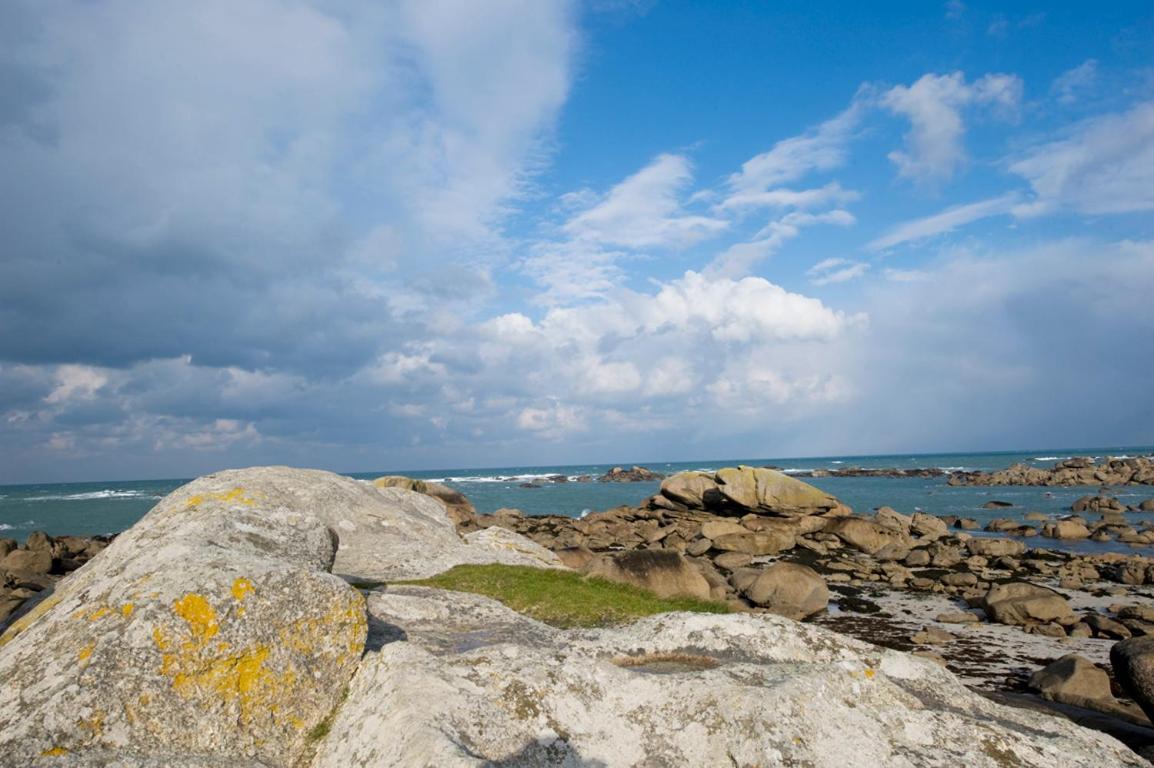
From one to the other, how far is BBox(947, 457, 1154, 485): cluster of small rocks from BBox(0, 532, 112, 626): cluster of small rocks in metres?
109

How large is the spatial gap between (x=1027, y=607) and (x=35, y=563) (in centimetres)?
4419

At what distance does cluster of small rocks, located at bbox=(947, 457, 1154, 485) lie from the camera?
311 feet

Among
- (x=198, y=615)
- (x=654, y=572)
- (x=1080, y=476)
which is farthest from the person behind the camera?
(x=1080, y=476)

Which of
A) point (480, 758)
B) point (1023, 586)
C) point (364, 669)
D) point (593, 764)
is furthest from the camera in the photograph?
point (1023, 586)

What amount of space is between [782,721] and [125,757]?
5.21 metres

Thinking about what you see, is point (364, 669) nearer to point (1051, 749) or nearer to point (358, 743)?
point (358, 743)

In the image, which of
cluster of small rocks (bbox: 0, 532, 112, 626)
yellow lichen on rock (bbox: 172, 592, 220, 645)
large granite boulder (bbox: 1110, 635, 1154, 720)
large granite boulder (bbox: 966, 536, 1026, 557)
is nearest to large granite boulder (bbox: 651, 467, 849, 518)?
large granite boulder (bbox: 966, 536, 1026, 557)

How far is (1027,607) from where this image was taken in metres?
23.5

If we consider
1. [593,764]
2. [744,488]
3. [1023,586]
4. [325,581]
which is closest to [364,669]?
[325,581]

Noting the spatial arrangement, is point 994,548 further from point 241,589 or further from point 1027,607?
point 241,589

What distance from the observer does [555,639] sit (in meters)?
8.70

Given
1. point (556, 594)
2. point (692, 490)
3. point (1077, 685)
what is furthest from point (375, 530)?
point (692, 490)

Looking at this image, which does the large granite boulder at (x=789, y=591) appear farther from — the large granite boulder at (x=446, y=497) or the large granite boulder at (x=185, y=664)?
the large granite boulder at (x=185, y=664)

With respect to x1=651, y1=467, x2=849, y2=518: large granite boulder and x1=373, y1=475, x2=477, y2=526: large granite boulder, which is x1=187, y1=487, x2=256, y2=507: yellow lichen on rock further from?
x1=651, y1=467, x2=849, y2=518: large granite boulder
